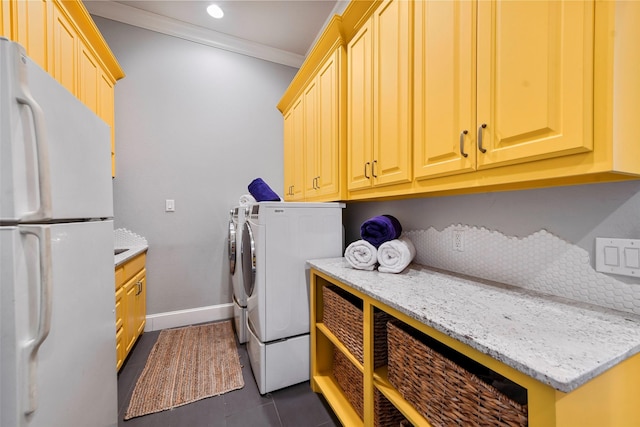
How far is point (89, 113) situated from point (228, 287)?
7.35 feet

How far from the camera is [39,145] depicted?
27.6 inches

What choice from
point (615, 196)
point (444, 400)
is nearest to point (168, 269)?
point (444, 400)

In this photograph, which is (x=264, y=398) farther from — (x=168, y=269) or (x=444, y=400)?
(x=168, y=269)

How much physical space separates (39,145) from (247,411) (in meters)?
1.64

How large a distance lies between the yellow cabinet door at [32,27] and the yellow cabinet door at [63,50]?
0.25 feet

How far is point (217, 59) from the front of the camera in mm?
2846

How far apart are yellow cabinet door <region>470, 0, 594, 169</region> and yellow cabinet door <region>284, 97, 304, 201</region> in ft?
5.51

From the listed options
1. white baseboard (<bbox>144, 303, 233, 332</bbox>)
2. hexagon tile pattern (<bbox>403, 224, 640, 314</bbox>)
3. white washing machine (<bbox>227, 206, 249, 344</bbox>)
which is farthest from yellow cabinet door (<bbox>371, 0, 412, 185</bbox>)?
white baseboard (<bbox>144, 303, 233, 332</bbox>)

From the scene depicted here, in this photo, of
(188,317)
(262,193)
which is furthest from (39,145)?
(188,317)

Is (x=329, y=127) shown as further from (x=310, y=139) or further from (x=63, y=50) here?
(x=63, y=50)

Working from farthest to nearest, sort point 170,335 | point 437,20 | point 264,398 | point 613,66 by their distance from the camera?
point 170,335
point 264,398
point 437,20
point 613,66

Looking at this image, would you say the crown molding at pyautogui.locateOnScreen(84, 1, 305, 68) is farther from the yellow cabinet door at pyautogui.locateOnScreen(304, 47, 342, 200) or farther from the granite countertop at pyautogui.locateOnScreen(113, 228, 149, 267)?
the granite countertop at pyautogui.locateOnScreen(113, 228, 149, 267)

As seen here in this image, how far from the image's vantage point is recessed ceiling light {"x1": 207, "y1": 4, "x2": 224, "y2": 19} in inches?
94.1

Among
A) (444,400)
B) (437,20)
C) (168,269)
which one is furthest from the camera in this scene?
(168,269)
